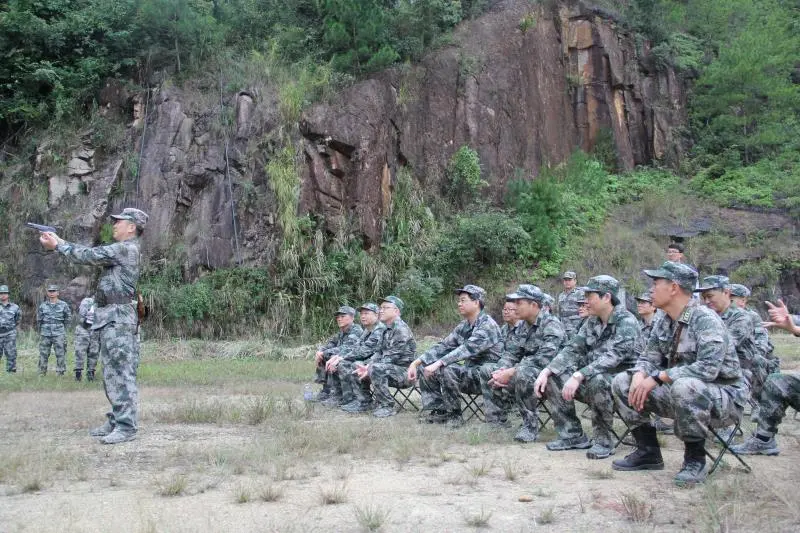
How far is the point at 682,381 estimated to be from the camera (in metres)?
5.31

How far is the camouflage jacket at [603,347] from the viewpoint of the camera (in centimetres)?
661

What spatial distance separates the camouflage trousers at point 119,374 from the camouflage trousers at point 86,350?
6549 millimetres

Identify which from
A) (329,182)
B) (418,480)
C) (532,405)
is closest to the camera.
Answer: (418,480)

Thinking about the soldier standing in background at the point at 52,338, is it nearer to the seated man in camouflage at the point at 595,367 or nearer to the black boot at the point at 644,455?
the seated man in camouflage at the point at 595,367

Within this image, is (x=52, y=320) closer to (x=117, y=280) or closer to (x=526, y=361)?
(x=117, y=280)

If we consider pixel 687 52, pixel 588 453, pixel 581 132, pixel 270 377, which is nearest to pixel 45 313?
pixel 270 377

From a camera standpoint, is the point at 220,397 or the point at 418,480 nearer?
the point at 418,480

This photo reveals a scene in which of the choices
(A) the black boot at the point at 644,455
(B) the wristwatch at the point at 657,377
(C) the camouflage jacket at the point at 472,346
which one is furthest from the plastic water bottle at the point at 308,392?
(B) the wristwatch at the point at 657,377

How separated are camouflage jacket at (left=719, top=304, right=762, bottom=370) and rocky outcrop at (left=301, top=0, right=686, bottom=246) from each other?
1457cm

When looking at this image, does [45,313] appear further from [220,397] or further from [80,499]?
[80,499]

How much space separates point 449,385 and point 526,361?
1.19 m

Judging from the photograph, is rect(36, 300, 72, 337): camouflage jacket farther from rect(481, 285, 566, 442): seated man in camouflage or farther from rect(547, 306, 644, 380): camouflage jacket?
rect(547, 306, 644, 380): camouflage jacket

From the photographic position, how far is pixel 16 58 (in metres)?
23.3

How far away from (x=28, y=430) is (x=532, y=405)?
227 inches
